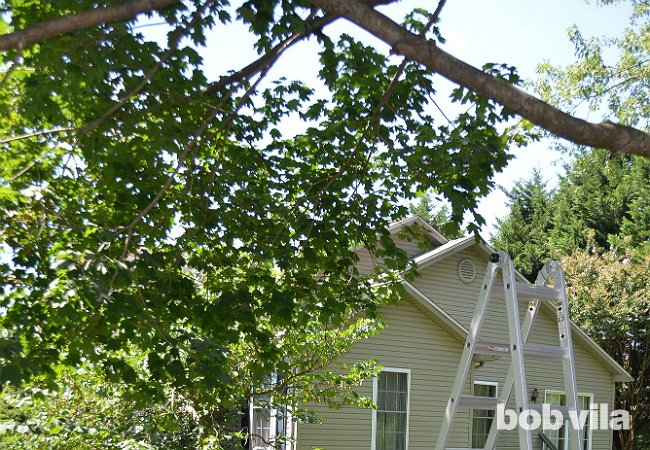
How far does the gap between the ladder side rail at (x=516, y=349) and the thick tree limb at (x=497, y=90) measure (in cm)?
264

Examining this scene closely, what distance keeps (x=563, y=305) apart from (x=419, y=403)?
337 inches

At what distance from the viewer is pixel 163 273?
19.2 ft

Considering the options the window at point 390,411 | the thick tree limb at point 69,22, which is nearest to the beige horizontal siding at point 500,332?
the window at point 390,411

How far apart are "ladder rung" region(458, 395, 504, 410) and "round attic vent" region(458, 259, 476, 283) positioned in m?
10.5

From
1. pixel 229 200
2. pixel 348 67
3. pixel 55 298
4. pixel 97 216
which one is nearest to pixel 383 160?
pixel 348 67

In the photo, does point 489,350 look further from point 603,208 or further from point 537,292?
point 603,208

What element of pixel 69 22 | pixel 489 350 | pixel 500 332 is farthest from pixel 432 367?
pixel 69 22

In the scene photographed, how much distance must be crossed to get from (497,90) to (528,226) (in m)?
28.0

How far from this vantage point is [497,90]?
3.54 meters

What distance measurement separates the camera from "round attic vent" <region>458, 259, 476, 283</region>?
55.6 ft

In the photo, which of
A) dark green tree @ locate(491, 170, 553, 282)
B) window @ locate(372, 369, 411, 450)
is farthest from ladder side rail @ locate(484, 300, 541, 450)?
dark green tree @ locate(491, 170, 553, 282)

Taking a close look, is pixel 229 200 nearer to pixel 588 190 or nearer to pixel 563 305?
pixel 563 305

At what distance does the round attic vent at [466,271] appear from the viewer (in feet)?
55.6

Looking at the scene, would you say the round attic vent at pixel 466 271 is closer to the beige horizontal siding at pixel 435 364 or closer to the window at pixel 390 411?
the beige horizontal siding at pixel 435 364
